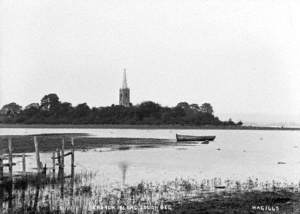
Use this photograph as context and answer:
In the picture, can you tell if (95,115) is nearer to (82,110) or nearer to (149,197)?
(82,110)

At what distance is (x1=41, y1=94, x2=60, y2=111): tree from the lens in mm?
171625

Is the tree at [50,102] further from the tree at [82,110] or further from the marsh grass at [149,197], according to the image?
the marsh grass at [149,197]

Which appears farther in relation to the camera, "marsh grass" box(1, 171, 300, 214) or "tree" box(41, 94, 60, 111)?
"tree" box(41, 94, 60, 111)

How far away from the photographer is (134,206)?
61.1ft

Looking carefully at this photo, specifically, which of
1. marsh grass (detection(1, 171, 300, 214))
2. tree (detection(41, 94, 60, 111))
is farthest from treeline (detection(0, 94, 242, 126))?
marsh grass (detection(1, 171, 300, 214))

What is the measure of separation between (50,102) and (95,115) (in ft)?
60.1

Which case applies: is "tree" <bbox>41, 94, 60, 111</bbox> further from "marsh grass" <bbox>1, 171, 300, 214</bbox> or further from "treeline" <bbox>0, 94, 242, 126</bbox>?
"marsh grass" <bbox>1, 171, 300, 214</bbox>

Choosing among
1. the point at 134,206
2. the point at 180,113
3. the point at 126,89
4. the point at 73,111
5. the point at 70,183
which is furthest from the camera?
the point at 126,89

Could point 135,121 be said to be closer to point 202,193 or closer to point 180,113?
point 180,113

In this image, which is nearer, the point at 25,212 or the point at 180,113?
the point at 25,212

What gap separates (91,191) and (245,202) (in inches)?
317

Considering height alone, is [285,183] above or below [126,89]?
below

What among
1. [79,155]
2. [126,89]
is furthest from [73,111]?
[79,155]

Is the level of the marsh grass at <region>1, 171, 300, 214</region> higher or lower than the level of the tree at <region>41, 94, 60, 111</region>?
lower
